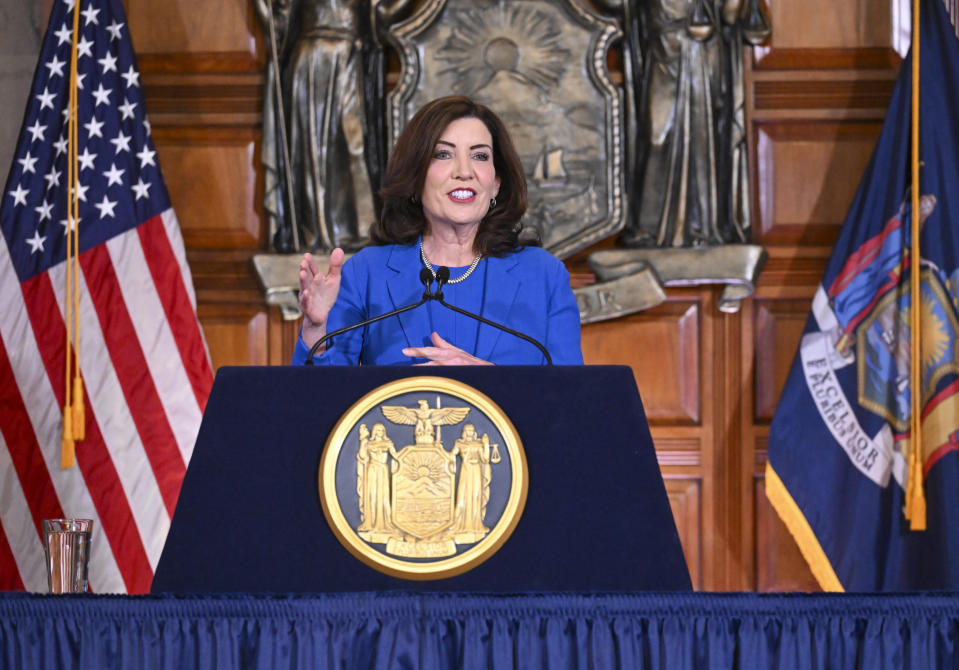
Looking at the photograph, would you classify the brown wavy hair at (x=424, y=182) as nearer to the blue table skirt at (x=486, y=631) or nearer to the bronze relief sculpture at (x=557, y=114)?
the blue table skirt at (x=486, y=631)

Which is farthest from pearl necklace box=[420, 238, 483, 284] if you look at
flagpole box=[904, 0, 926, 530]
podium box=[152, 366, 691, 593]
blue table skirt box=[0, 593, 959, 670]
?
flagpole box=[904, 0, 926, 530]

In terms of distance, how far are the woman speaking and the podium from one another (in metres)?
0.50

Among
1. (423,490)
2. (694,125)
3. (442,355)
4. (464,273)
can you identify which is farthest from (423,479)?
(694,125)

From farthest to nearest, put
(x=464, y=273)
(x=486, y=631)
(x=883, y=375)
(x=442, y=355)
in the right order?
(x=883, y=375) → (x=464, y=273) → (x=442, y=355) → (x=486, y=631)

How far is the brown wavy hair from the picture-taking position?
2072mm

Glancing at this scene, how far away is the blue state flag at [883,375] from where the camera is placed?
3225 millimetres

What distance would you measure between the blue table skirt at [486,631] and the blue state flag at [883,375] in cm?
222

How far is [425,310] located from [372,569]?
75cm

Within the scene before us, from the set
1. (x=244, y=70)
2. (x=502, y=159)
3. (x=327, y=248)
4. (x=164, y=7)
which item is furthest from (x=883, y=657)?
(x=164, y=7)

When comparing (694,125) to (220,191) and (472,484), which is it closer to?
(220,191)

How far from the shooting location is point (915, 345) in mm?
3178

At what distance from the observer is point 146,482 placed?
3.31m

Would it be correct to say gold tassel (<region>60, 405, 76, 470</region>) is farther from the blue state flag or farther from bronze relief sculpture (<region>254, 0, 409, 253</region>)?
the blue state flag

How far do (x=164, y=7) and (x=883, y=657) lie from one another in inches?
136
